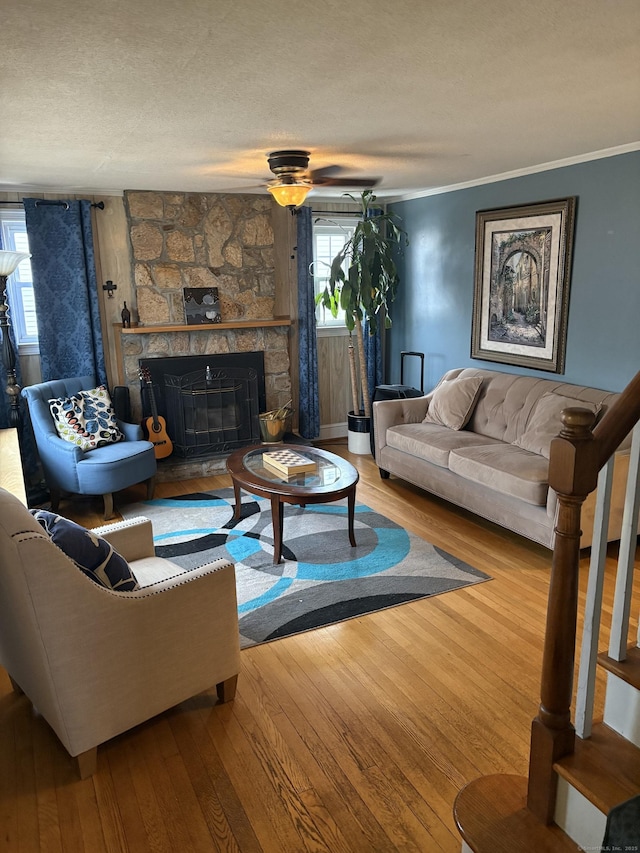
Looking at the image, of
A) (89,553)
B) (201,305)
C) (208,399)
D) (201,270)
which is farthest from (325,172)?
(89,553)

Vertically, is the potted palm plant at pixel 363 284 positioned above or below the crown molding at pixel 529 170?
below

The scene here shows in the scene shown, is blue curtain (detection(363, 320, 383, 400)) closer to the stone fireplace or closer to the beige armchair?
the stone fireplace

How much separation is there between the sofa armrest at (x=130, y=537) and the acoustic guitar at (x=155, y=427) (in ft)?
8.48

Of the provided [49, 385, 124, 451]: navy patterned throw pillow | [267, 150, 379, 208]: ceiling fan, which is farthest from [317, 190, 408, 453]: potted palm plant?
[49, 385, 124, 451]: navy patterned throw pillow

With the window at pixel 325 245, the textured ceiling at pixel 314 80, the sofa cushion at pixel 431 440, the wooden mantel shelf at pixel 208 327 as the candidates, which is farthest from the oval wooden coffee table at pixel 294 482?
the window at pixel 325 245

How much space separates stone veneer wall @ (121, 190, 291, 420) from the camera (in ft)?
17.5

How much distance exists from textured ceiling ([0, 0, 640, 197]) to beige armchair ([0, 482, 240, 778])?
1.42m

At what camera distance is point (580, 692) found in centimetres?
155

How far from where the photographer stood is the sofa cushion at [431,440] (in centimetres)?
446

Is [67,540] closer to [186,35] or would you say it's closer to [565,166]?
[186,35]

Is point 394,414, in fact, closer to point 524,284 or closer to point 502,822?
point 524,284

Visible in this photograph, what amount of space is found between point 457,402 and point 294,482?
5.67 ft

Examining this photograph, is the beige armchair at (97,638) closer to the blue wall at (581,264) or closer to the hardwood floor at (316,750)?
the hardwood floor at (316,750)

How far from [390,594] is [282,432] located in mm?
2398
